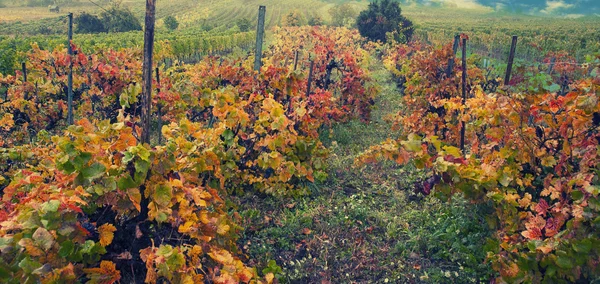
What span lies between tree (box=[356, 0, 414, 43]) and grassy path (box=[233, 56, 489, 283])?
2450 cm

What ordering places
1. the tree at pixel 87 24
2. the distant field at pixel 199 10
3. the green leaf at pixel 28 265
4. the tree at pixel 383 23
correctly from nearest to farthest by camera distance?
1. the green leaf at pixel 28 265
2. the tree at pixel 383 23
3. the tree at pixel 87 24
4. the distant field at pixel 199 10

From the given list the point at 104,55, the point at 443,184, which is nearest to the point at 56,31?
the point at 104,55

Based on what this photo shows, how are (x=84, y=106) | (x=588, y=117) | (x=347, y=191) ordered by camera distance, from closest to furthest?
(x=588, y=117), (x=347, y=191), (x=84, y=106)

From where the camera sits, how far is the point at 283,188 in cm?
541

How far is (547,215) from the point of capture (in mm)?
3529

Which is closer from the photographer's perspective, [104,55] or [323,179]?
[323,179]

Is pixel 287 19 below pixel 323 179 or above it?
above

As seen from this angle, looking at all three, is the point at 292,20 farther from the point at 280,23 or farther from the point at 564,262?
the point at 564,262

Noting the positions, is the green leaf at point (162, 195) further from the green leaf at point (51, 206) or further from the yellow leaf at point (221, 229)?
the green leaf at point (51, 206)

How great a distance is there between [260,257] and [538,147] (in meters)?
2.87

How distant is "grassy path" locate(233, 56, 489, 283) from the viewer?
4004mm

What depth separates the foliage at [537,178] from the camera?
2863 millimetres

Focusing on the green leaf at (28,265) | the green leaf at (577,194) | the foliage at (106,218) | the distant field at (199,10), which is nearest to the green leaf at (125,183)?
the foliage at (106,218)

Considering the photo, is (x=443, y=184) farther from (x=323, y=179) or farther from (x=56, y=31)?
(x=56, y=31)
